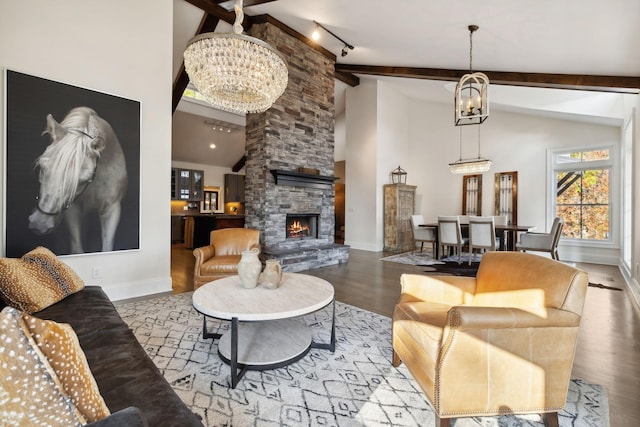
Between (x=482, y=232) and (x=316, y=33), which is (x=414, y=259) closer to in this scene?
(x=482, y=232)

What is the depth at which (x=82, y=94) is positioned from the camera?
305 centimetres

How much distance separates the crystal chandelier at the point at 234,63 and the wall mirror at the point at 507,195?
6451mm

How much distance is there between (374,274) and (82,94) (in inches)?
172

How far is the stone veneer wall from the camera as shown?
4883 millimetres

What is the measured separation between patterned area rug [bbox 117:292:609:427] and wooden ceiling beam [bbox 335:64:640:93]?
13.7 feet

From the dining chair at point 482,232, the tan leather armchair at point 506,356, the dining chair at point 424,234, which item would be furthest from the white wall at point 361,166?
the tan leather armchair at point 506,356

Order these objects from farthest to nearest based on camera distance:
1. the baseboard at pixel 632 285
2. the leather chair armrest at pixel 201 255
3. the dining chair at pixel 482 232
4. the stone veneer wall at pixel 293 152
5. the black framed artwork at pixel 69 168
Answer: the dining chair at pixel 482 232, the stone veneer wall at pixel 293 152, the baseboard at pixel 632 285, the leather chair armrest at pixel 201 255, the black framed artwork at pixel 69 168

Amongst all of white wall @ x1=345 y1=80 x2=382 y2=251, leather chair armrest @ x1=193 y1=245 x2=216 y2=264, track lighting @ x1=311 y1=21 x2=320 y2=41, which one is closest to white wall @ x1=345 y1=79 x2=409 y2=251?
white wall @ x1=345 y1=80 x2=382 y2=251

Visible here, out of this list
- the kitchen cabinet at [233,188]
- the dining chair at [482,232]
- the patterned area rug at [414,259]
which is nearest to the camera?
the dining chair at [482,232]

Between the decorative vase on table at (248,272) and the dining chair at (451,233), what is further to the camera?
the dining chair at (451,233)

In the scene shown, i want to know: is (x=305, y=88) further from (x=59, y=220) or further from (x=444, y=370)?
(x=444, y=370)

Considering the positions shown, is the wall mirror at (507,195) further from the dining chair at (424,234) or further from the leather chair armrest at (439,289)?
the leather chair armrest at (439,289)

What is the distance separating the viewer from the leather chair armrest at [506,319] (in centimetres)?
128

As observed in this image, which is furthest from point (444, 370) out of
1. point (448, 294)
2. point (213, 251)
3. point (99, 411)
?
point (213, 251)
